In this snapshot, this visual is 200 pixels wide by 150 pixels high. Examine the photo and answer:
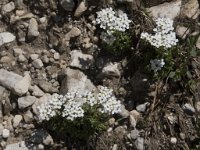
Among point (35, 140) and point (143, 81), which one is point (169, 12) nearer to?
point (143, 81)

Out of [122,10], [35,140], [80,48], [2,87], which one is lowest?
[35,140]

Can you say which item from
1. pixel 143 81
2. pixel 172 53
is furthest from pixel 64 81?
pixel 172 53

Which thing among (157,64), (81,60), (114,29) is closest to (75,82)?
(81,60)

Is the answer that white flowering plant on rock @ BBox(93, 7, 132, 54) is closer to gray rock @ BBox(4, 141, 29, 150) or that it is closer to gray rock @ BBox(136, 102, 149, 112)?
gray rock @ BBox(136, 102, 149, 112)

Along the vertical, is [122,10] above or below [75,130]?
above

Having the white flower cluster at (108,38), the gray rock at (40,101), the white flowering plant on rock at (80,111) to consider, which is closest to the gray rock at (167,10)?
the white flower cluster at (108,38)

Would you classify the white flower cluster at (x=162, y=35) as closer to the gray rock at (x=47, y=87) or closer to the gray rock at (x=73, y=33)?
the gray rock at (x=73, y=33)
